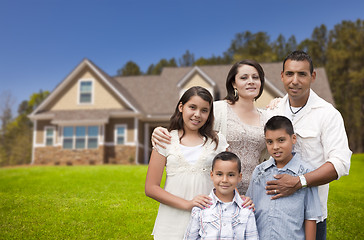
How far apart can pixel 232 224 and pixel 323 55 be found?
3851 centimetres

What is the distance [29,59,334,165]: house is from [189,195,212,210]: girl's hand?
17579mm

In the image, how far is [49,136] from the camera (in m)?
21.7

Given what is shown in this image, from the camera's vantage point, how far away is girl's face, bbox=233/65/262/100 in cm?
388

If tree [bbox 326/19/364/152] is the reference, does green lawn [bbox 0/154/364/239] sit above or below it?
below

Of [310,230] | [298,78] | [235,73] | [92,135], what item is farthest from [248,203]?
[92,135]

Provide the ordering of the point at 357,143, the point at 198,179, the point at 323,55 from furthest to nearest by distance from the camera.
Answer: the point at 323,55 < the point at 357,143 < the point at 198,179

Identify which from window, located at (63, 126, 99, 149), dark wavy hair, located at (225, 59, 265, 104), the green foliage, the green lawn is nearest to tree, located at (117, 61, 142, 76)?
the green foliage

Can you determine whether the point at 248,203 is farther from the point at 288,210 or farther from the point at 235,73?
the point at 235,73

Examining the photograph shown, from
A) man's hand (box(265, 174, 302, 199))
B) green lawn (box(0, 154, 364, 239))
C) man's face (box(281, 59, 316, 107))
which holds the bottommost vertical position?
green lawn (box(0, 154, 364, 239))

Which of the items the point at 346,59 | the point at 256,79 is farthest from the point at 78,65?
the point at 346,59

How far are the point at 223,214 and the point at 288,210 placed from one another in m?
0.56

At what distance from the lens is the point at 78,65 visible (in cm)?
2159

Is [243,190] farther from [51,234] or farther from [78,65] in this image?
[78,65]

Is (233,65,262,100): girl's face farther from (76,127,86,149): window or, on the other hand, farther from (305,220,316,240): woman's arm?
(76,127,86,149): window
